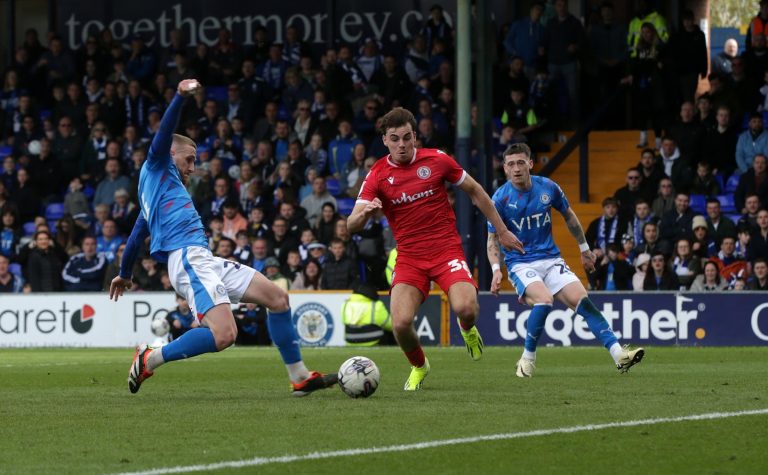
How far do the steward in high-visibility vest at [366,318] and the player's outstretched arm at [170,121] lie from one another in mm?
10069

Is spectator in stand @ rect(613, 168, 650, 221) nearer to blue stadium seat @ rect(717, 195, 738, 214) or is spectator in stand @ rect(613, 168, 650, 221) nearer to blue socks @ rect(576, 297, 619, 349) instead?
blue stadium seat @ rect(717, 195, 738, 214)

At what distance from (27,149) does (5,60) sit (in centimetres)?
472

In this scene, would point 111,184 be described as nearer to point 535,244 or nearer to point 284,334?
point 535,244

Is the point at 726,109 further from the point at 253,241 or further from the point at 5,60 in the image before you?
the point at 5,60

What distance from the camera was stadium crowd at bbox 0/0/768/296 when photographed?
21.7 m

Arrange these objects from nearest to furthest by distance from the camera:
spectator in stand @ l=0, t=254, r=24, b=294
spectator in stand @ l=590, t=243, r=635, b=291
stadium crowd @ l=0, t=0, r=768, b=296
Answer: spectator in stand @ l=590, t=243, r=635, b=291, stadium crowd @ l=0, t=0, r=768, b=296, spectator in stand @ l=0, t=254, r=24, b=294

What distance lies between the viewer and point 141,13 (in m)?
30.6

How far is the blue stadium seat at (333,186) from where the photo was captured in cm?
2452

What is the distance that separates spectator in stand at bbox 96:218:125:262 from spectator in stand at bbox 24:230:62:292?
0.85 m

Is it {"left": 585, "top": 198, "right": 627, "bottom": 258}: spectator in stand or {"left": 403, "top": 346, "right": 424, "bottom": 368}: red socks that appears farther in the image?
{"left": 585, "top": 198, "right": 627, "bottom": 258}: spectator in stand

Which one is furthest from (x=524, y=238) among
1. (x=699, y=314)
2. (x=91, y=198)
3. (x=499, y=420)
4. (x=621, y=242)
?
(x=91, y=198)

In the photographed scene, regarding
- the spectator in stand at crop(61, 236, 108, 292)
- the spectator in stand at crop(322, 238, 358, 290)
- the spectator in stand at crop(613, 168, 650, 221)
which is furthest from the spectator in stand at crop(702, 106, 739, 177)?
the spectator in stand at crop(61, 236, 108, 292)

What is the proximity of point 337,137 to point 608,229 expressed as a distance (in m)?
5.16

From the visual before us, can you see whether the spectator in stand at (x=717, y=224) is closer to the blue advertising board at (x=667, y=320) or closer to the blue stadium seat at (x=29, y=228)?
the blue advertising board at (x=667, y=320)
